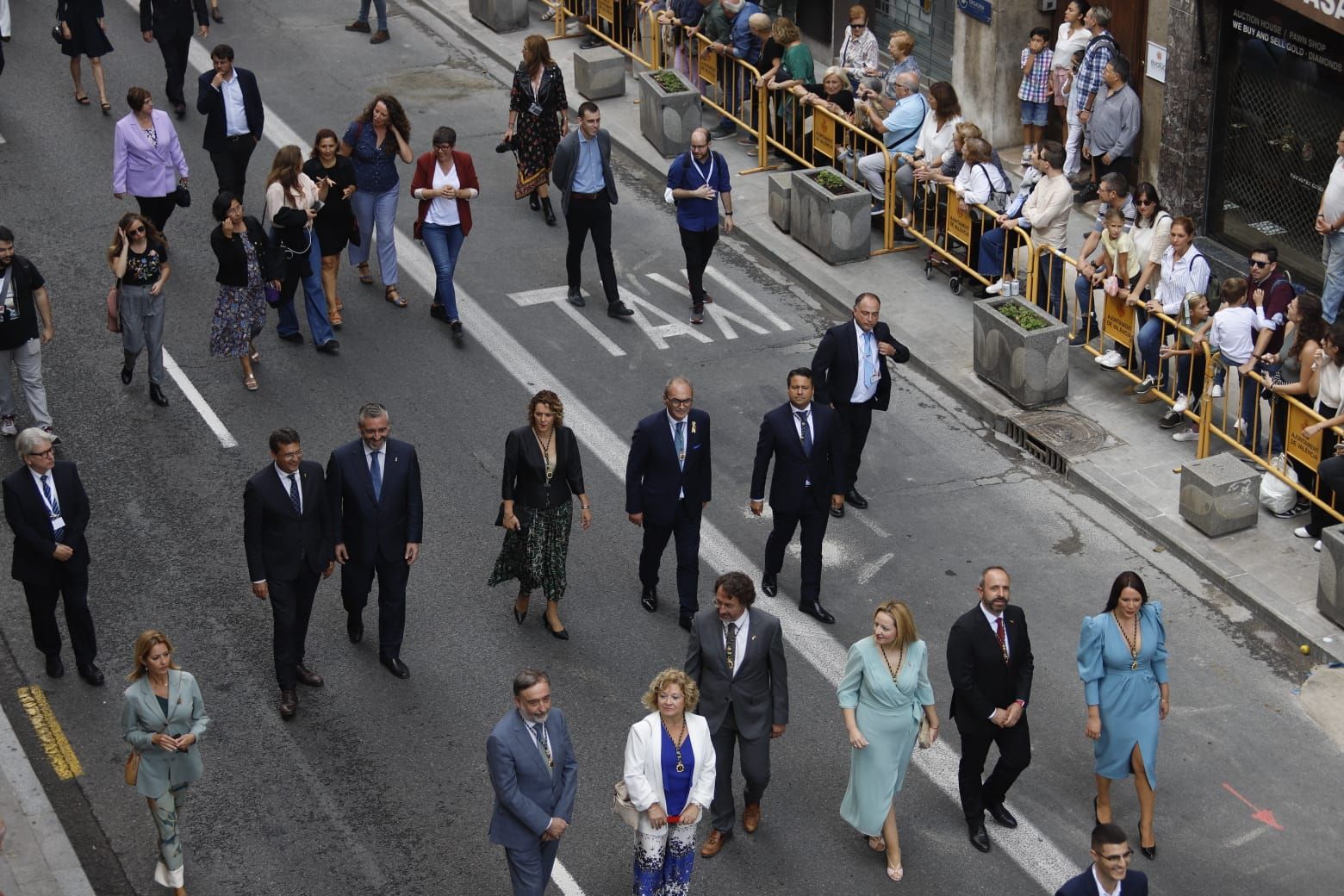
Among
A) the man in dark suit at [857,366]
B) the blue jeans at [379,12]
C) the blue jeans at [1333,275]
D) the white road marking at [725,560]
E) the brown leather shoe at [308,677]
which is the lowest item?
the white road marking at [725,560]

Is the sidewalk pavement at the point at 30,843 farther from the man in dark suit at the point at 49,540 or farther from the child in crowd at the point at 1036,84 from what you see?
the child in crowd at the point at 1036,84

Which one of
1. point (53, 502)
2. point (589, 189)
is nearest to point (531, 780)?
point (53, 502)

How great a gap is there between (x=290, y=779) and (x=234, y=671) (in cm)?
128

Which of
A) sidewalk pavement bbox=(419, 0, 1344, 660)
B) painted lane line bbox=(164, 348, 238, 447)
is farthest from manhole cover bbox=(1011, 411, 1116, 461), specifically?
painted lane line bbox=(164, 348, 238, 447)

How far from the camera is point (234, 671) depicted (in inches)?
484

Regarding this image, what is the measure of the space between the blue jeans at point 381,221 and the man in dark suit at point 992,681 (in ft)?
26.8

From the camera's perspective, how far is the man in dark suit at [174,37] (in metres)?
21.0

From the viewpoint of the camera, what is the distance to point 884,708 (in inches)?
398

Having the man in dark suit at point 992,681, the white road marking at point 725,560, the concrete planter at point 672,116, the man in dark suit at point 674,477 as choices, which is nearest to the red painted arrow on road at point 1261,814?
the white road marking at point 725,560

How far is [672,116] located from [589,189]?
412 centimetres

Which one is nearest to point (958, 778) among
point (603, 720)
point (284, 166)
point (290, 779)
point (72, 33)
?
point (603, 720)

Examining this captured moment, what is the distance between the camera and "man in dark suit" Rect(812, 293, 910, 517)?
1347 cm

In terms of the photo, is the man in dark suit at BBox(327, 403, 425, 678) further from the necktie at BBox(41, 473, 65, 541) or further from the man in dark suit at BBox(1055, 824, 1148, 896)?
the man in dark suit at BBox(1055, 824, 1148, 896)

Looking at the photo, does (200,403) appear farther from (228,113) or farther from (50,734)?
(50,734)
